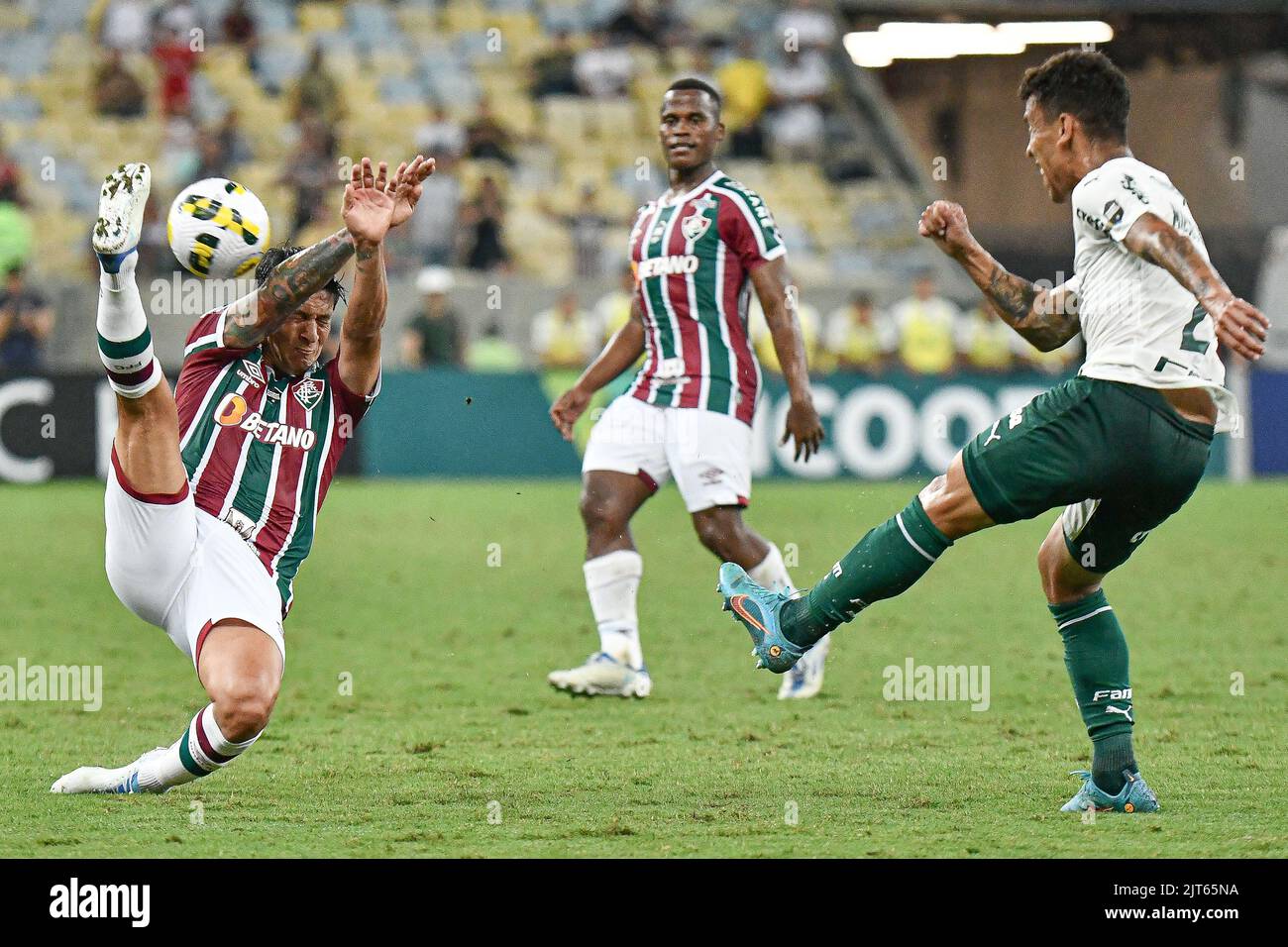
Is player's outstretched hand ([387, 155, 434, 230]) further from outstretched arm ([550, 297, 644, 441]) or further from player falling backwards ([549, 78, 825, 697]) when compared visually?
outstretched arm ([550, 297, 644, 441])

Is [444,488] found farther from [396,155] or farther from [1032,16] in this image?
[1032,16]

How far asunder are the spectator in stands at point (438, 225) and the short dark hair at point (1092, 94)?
16.3 meters

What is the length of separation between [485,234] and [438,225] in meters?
0.62

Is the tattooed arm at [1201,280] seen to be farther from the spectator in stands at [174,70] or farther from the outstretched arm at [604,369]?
the spectator in stands at [174,70]

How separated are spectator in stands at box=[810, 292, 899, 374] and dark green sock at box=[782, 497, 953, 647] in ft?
47.8

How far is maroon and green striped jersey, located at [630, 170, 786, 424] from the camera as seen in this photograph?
7.88m

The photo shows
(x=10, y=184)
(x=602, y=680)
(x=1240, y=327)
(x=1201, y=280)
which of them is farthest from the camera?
(x=10, y=184)

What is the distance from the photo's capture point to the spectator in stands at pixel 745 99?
24156 mm

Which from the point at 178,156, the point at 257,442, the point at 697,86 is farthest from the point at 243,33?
the point at 257,442

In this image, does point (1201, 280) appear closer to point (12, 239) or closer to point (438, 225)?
point (438, 225)

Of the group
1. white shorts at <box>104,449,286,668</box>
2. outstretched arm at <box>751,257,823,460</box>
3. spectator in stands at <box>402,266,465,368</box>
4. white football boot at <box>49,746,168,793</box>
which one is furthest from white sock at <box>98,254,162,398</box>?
spectator in stands at <box>402,266,465,368</box>

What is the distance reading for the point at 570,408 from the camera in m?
8.19

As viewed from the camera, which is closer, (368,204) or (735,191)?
(368,204)
